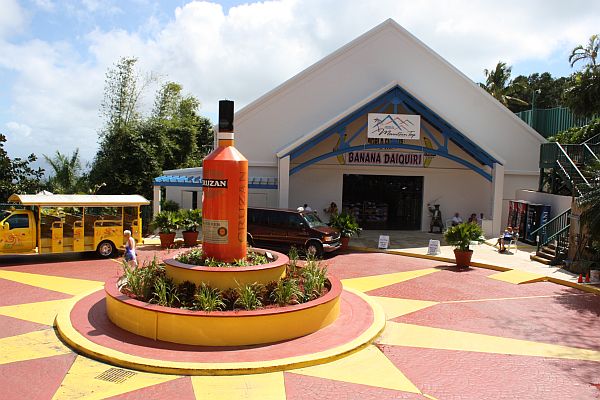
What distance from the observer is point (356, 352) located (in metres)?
8.25

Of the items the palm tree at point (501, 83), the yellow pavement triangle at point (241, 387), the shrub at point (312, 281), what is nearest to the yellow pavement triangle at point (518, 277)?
the shrub at point (312, 281)

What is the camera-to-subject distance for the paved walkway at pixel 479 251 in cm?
1571

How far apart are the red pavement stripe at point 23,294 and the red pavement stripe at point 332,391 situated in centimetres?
688

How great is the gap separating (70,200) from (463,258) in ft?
42.4

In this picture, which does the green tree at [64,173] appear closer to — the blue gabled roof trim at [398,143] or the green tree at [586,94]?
the blue gabled roof trim at [398,143]

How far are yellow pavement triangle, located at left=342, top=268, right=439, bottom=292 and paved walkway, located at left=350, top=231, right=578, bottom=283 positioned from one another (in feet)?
9.55

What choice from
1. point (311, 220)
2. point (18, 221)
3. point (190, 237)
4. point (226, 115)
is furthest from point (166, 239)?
point (226, 115)

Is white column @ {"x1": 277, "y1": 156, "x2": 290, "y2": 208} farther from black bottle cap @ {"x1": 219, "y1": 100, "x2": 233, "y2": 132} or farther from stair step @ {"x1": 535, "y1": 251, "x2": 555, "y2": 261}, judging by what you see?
black bottle cap @ {"x1": 219, "y1": 100, "x2": 233, "y2": 132}

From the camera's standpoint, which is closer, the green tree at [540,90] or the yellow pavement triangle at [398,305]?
the yellow pavement triangle at [398,305]

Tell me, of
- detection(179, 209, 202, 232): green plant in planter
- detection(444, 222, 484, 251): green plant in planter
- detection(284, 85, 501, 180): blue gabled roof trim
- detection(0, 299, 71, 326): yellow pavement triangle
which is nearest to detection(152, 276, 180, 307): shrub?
detection(0, 299, 71, 326): yellow pavement triangle

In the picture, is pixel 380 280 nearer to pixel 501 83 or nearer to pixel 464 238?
pixel 464 238

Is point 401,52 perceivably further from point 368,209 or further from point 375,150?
point 368,209

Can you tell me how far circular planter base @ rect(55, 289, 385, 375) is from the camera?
7320 mm

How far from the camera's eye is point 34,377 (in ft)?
22.8
